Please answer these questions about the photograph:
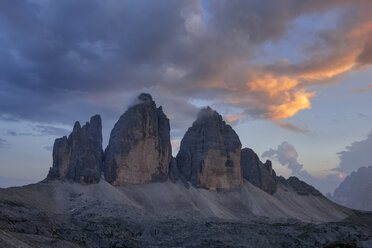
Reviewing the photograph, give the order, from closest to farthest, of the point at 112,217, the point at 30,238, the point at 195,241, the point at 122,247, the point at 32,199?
the point at 30,238 → the point at 122,247 → the point at 195,241 → the point at 112,217 → the point at 32,199

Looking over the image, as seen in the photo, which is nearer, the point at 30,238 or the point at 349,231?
the point at 30,238

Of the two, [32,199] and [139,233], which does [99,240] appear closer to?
[139,233]

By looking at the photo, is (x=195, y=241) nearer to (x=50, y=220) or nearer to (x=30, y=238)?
(x=50, y=220)

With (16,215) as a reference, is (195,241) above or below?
below

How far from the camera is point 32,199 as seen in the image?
18900cm

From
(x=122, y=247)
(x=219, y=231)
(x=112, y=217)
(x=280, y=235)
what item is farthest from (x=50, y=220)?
(x=280, y=235)

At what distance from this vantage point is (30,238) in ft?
295

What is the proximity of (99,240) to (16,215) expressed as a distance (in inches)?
1065

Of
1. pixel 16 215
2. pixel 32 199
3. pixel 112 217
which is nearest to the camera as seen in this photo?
pixel 16 215

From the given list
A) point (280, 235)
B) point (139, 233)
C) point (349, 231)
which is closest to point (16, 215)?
point (139, 233)

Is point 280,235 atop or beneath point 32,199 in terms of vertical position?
beneath

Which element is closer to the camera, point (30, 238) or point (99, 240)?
point (30, 238)

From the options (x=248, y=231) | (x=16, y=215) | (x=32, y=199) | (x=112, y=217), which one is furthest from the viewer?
(x=32, y=199)

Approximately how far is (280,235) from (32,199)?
114726 millimetres
